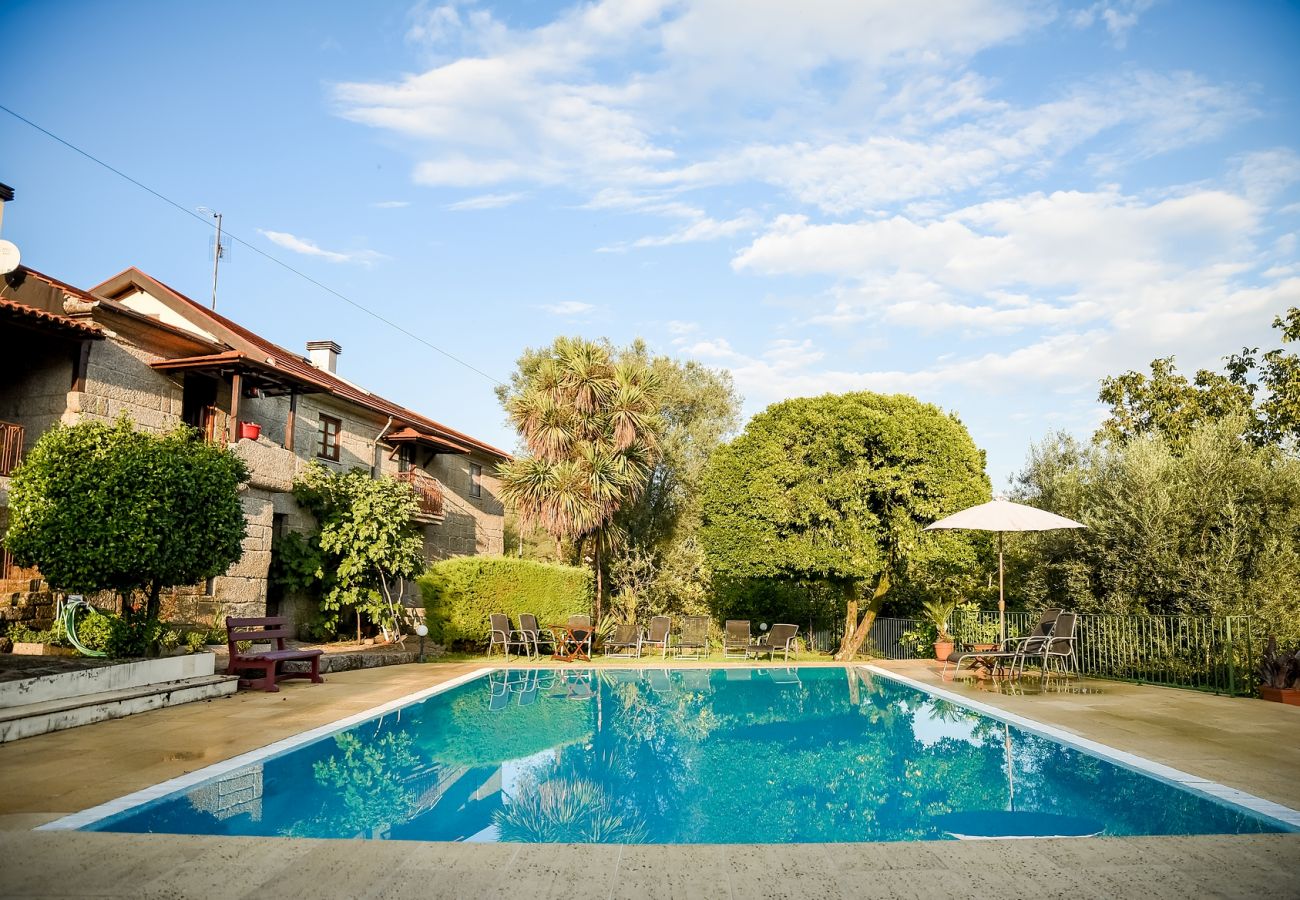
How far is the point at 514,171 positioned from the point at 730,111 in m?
5.75

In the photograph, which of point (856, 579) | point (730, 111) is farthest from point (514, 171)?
point (856, 579)

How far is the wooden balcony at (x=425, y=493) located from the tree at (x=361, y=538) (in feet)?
12.1

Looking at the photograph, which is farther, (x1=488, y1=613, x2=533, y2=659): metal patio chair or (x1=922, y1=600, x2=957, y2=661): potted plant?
(x1=922, y1=600, x2=957, y2=661): potted plant

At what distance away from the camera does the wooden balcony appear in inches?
857

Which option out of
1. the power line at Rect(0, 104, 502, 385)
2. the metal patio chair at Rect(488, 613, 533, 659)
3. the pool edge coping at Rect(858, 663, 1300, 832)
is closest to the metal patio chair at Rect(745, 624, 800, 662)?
the metal patio chair at Rect(488, 613, 533, 659)

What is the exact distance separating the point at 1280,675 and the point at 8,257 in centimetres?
1975

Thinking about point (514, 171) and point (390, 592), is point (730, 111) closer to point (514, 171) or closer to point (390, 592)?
point (514, 171)

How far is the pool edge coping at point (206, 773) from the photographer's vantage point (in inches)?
195

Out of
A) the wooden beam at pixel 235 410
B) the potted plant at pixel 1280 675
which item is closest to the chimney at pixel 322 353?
the wooden beam at pixel 235 410

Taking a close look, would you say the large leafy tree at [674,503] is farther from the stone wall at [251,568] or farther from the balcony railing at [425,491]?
the stone wall at [251,568]

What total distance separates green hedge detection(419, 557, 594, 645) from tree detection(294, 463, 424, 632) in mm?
714

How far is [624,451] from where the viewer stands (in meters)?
20.2

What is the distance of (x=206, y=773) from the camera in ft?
20.7

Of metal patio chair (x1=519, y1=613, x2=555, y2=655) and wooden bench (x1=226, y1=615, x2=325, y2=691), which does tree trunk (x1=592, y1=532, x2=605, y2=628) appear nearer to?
metal patio chair (x1=519, y1=613, x2=555, y2=655)
